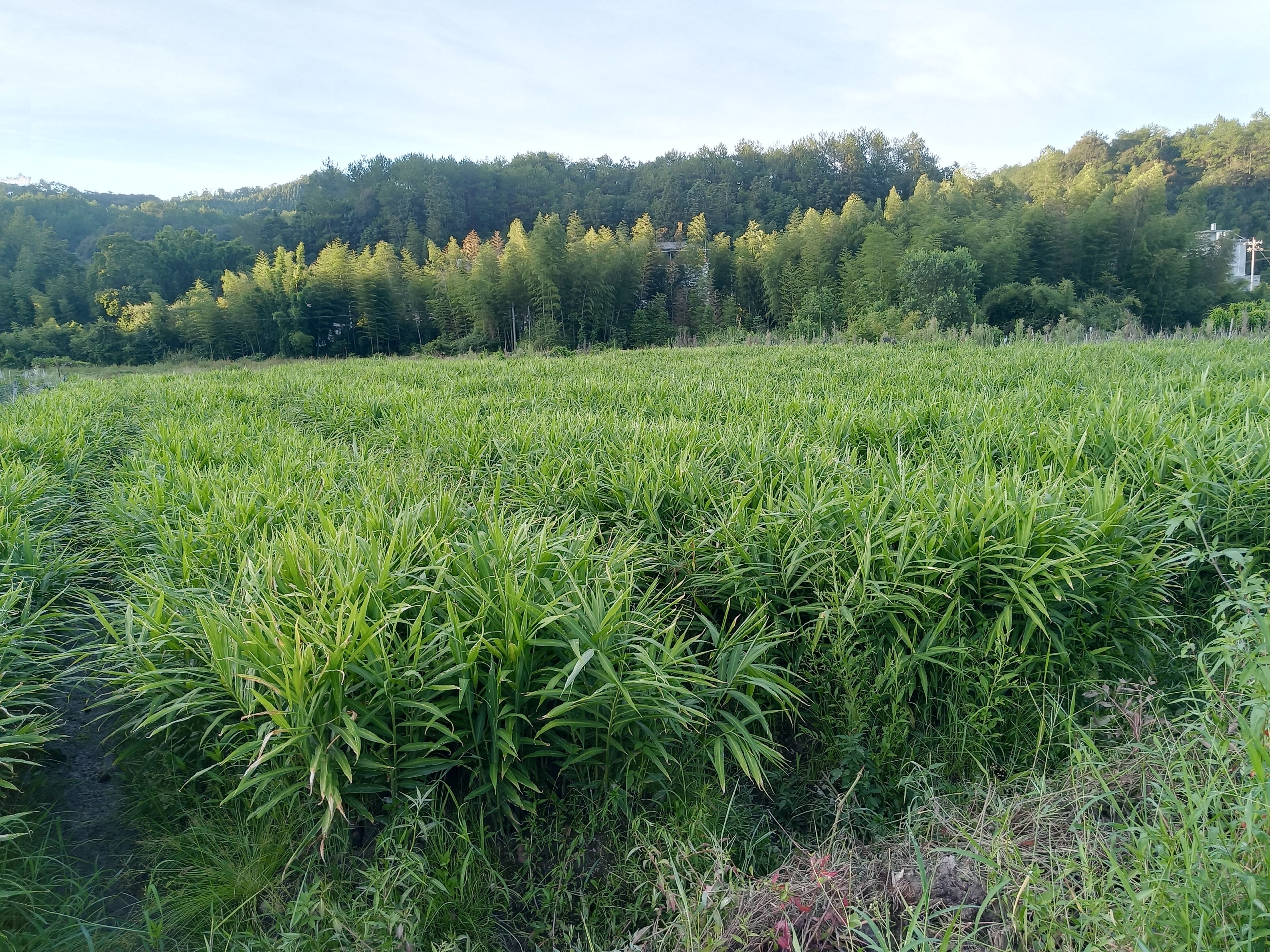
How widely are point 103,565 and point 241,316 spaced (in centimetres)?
3886

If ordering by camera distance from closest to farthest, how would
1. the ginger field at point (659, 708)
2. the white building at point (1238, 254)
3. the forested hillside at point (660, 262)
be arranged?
the ginger field at point (659, 708)
the forested hillside at point (660, 262)
the white building at point (1238, 254)

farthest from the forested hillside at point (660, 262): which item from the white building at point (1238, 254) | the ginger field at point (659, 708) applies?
the ginger field at point (659, 708)

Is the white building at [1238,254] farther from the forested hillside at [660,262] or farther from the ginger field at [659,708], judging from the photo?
the ginger field at [659,708]

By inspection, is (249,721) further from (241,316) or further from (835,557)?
(241,316)

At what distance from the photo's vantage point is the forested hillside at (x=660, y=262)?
31.6 m

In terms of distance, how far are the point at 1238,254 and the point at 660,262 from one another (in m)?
38.6

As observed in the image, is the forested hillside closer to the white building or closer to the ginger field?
the white building

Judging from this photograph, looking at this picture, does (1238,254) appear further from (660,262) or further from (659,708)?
(659,708)

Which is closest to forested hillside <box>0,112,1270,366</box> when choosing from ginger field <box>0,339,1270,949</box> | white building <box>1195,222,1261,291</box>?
white building <box>1195,222,1261,291</box>

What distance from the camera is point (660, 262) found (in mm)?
41375

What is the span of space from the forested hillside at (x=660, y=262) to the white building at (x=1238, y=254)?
2.77 feet

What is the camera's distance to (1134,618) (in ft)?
7.60

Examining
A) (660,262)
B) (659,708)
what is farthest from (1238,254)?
(659,708)

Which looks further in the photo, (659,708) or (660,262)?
(660,262)
